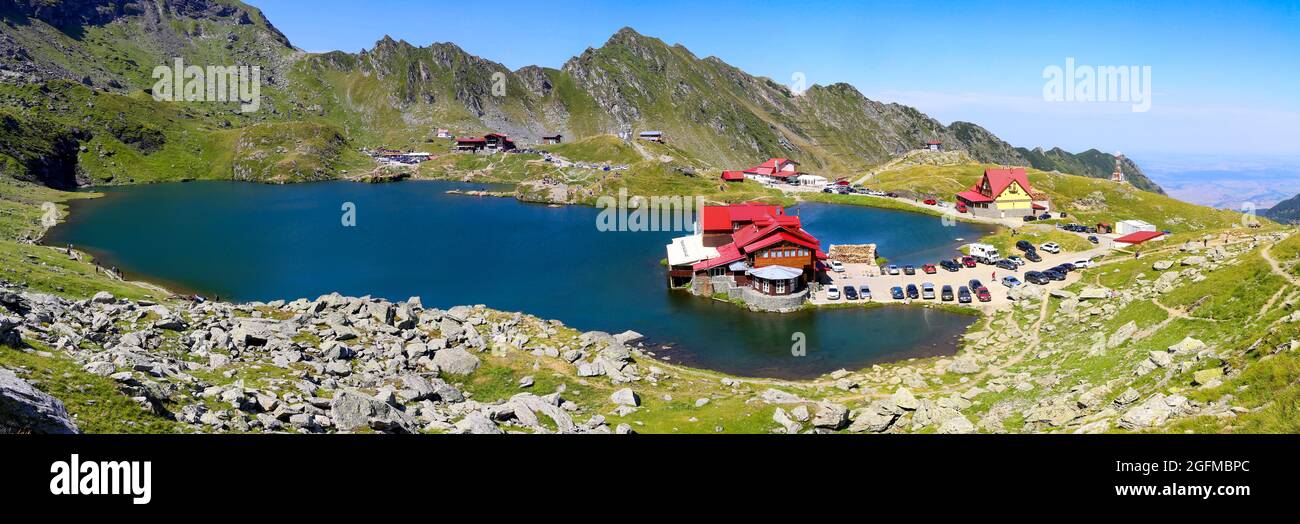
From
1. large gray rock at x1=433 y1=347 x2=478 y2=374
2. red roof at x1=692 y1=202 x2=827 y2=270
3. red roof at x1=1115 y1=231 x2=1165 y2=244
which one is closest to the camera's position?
large gray rock at x1=433 y1=347 x2=478 y2=374

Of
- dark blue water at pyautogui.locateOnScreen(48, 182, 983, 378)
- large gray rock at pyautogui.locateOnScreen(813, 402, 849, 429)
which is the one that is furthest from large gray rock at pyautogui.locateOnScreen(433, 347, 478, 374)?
large gray rock at pyautogui.locateOnScreen(813, 402, 849, 429)

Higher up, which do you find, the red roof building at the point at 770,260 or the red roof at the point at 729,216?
the red roof at the point at 729,216

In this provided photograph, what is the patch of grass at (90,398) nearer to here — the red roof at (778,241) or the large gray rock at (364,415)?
the large gray rock at (364,415)

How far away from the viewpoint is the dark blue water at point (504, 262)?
57406mm

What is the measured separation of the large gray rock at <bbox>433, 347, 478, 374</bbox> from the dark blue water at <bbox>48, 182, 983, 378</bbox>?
18518 millimetres

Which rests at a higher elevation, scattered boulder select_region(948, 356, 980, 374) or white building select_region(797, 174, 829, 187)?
white building select_region(797, 174, 829, 187)

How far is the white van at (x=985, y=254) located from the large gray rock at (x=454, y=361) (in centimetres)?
6818

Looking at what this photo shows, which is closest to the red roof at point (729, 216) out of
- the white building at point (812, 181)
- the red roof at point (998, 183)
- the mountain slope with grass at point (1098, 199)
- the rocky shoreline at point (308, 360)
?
the rocky shoreline at point (308, 360)

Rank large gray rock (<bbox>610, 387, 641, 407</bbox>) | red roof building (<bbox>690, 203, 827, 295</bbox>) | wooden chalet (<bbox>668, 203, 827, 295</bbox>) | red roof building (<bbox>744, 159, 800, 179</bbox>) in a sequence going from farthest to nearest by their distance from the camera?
red roof building (<bbox>744, 159, 800, 179</bbox>)
wooden chalet (<bbox>668, 203, 827, 295</bbox>)
red roof building (<bbox>690, 203, 827, 295</bbox>)
large gray rock (<bbox>610, 387, 641, 407</bbox>)

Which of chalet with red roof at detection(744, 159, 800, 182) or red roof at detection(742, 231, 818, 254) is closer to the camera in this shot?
red roof at detection(742, 231, 818, 254)

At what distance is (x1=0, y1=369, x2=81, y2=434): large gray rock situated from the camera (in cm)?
1587

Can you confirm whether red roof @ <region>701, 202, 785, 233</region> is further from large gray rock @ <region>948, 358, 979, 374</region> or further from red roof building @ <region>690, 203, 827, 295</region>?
large gray rock @ <region>948, 358, 979, 374</region>

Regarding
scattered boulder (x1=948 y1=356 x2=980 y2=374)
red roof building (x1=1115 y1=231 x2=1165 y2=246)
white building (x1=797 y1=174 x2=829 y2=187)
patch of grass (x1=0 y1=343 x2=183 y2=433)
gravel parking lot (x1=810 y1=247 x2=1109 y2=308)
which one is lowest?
scattered boulder (x1=948 y1=356 x2=980 y2=374)
